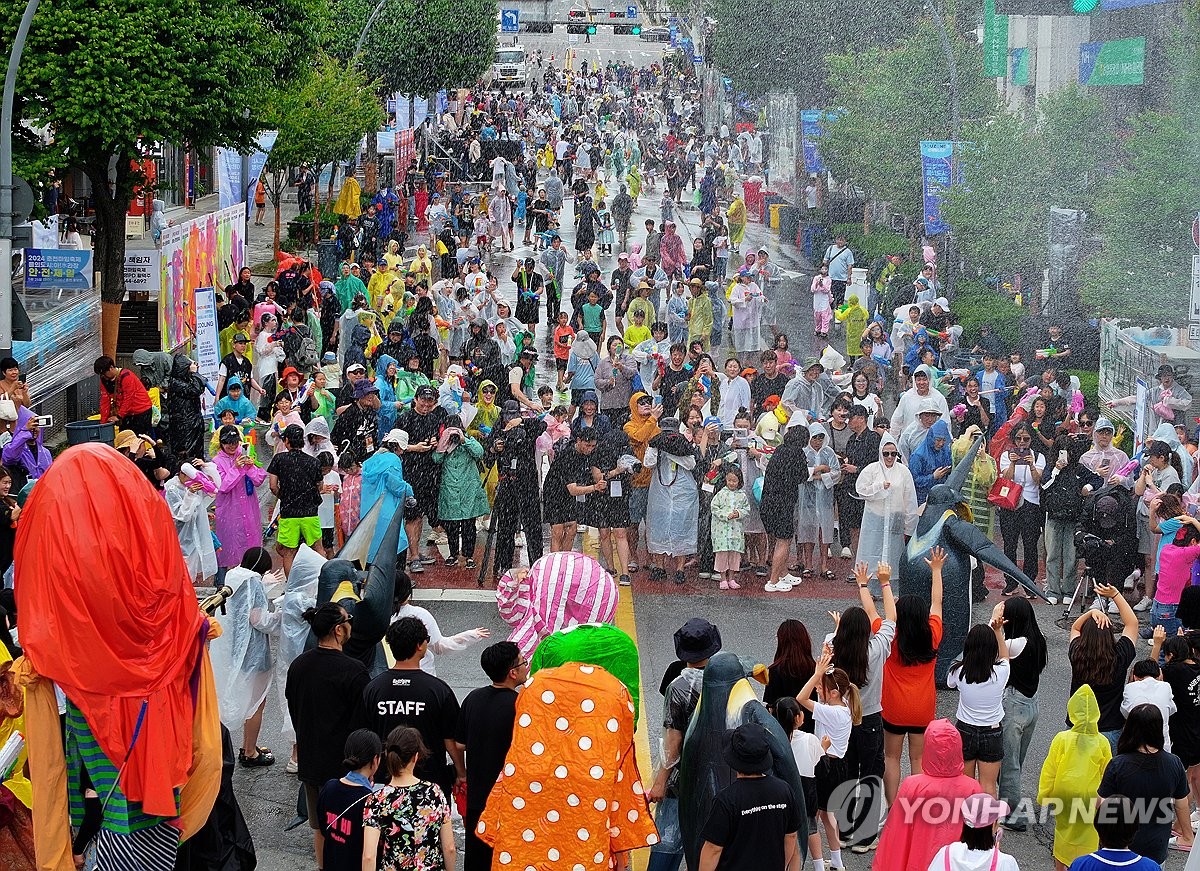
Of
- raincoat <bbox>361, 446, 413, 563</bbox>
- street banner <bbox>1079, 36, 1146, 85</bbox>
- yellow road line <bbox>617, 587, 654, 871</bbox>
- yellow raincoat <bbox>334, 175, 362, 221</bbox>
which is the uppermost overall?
street banner <bbox>1079, 36, 1146, 85</bbox>

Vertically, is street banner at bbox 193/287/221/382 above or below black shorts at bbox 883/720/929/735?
above

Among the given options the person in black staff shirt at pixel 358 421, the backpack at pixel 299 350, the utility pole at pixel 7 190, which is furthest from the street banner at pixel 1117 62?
the utility pole at pixel 7 190

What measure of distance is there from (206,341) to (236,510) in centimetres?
600

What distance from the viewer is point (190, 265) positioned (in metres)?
22.0

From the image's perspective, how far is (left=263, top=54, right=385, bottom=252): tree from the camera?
3030 centimetres

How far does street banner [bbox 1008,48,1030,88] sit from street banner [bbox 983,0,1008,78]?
2.78m

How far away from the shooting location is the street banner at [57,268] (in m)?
18.2

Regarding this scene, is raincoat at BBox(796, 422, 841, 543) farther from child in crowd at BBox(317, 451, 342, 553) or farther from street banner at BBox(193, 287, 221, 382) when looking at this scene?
street banner at BBox(193, 287, 221, 382)

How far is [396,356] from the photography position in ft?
59.3

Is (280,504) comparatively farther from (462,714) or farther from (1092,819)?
(1092,819)

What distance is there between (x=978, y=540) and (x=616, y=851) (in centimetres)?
469

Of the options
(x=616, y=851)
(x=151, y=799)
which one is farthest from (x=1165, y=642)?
(x=151, y=799)

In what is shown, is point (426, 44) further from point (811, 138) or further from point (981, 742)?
point (981, 742)

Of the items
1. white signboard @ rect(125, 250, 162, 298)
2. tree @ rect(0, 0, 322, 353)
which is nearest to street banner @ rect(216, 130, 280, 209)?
tree @ rect(0, 0, 322, 353)
